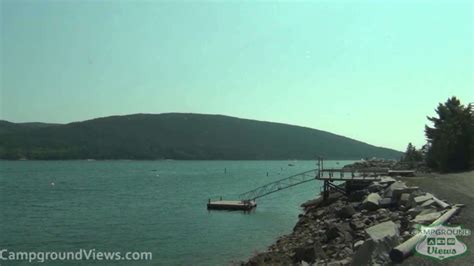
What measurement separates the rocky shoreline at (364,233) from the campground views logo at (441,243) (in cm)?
82

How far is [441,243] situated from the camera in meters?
13.1

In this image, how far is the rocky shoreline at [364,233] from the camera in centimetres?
1324

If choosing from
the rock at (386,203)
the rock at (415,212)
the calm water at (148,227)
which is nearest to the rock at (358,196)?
the calm water at (148,227)

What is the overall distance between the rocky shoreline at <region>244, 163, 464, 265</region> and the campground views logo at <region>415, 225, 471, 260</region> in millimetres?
815

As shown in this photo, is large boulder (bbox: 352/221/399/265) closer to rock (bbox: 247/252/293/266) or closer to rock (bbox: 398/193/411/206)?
rock (bbox: 247/252/293/266)

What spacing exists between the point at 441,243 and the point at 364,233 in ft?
18.0

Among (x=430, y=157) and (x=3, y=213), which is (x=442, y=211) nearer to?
(x=3, y=213)

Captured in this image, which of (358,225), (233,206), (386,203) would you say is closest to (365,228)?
(358,225)

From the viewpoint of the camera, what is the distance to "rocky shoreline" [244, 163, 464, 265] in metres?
13.2

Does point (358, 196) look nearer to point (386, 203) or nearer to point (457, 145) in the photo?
point (386, 203)

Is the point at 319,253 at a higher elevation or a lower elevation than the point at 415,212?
lower

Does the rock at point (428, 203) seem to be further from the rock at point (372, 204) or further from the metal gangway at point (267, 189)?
the metal gangway at point (267, 189)

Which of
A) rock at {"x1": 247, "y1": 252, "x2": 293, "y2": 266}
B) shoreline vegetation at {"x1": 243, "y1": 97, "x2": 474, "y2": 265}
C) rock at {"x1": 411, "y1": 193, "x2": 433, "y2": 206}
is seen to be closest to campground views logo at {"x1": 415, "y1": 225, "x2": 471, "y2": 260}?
shoreline vegetation at {"x1": 243, "y1": 97, "x2": 474, "y2": 265}

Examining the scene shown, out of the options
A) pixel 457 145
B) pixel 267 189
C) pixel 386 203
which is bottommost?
pixel 267 189
